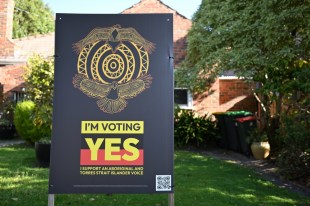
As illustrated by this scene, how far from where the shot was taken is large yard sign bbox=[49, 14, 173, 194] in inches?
134

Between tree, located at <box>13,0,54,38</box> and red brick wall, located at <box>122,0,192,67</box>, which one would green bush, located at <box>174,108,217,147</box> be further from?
tree, located at <box>13,0,54,38</box>

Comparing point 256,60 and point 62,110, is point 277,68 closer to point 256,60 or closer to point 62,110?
point 256,60

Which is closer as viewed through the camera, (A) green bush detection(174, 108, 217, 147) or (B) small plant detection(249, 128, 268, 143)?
(B) small plant detection(249, 128, 268, 143)

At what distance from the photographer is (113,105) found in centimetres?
346

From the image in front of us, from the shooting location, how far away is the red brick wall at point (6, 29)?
15.7 m

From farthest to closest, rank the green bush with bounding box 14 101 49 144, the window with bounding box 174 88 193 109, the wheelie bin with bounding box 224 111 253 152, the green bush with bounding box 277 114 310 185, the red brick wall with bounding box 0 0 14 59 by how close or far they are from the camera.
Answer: the red brick wall with bounding box 0 0 14 59 < the window with bounding box 174 88 193 109 < the green bush with bounding box 14 101 49 144 < the wheelie bin with bounding box 224 111 253 152 < the green bush with bounding box 277 114 310 185

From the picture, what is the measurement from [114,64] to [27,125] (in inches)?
348

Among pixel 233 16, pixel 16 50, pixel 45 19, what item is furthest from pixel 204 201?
pixel 45 19

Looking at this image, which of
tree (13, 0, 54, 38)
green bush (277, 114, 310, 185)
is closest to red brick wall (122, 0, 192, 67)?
green bush (277, 114, 310, 185)

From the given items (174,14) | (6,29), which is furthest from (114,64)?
(6,29)

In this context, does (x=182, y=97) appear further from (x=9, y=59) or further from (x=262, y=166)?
(x=9, y=59)

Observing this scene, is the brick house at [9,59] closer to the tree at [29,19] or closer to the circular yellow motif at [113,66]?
the circular yellow motif at [113,66]

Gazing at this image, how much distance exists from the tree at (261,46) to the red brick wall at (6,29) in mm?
8687

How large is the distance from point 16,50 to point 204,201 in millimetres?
13587
